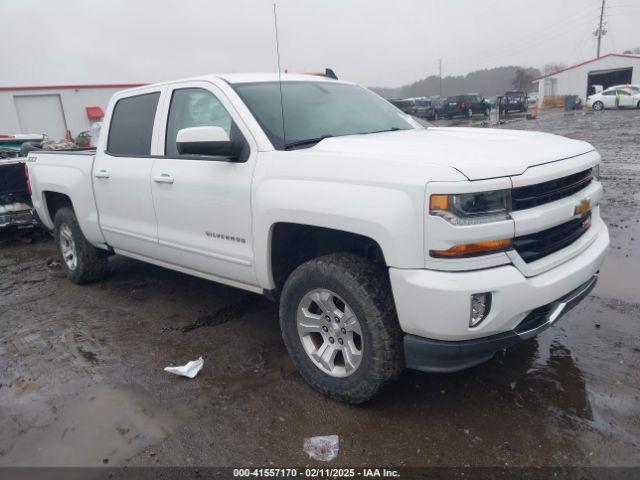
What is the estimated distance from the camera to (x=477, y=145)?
2.88 metres

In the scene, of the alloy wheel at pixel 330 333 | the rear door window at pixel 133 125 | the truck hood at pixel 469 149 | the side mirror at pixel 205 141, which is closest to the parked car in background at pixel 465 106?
the rear door window at pixel 133 125

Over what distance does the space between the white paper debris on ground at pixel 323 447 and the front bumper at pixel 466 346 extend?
58 centimetres

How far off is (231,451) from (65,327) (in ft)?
8.11

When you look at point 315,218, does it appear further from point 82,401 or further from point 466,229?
point 82,401

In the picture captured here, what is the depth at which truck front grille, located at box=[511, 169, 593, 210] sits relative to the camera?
99.3 inches

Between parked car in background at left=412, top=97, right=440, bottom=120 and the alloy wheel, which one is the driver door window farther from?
parked car in background at left=412, top=97, right=440, bottom=120

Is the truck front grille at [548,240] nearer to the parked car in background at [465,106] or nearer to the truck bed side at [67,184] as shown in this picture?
the truck bed side at [67,184]

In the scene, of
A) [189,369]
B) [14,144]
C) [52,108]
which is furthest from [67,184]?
[52,108]

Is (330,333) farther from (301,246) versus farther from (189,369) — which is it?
(189,369)

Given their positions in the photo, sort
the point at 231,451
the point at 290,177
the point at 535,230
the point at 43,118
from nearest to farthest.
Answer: the point at 535,230 < the point at 231,451 < the point at 290,177 < the point at 43,118

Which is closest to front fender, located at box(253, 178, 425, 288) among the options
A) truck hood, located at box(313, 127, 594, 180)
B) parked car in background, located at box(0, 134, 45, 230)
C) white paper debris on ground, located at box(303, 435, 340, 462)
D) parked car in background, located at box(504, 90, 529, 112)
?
truck hood, located at box(313, 127, 594, 180)

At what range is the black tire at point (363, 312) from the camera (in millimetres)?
2709

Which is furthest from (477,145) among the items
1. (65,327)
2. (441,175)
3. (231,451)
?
(65,327)

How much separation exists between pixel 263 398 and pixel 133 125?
8.65ft
